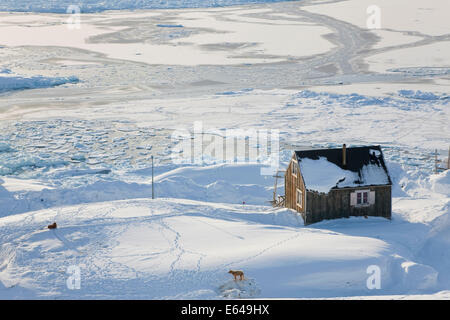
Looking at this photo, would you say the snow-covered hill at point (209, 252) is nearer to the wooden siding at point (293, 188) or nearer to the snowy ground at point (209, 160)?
the snowy ground at point (209, 160)

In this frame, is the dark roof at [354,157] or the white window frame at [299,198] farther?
the dark roof at [354,157]

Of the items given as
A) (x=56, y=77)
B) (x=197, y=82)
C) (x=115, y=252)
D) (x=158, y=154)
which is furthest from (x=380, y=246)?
(x=56, y=77)

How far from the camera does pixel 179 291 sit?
18.8 meters

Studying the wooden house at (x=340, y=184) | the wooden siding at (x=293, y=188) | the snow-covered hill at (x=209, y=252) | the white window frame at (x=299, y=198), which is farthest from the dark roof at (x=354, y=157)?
the snow-covered hill at (x=209, y=252)

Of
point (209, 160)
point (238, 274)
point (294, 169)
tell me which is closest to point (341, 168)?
point (294, 169)

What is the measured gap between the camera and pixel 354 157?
26.1 meters

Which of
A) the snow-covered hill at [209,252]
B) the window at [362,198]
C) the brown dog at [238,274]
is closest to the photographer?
the snow-covered hill at [209,252]

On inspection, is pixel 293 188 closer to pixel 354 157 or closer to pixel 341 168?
pixel 341 168

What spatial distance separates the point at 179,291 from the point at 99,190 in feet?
40.4

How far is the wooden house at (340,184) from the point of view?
25.2m

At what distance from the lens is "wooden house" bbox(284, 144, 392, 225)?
2520 centimetres

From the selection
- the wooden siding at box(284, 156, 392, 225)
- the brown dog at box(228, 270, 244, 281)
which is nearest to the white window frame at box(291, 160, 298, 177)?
the wooden siding at box(284, 156, 392, 225)

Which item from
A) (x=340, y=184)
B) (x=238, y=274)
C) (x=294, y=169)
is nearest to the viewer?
(x=238, y=274)

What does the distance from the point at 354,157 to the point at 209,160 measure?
10359mm
